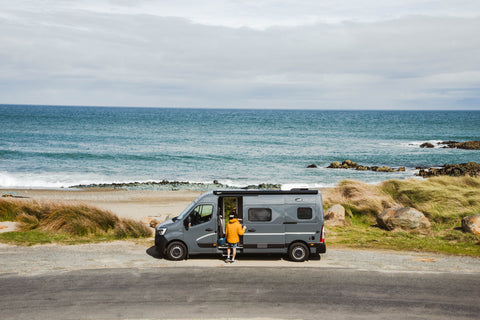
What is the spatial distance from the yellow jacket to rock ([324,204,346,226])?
741 centimetres

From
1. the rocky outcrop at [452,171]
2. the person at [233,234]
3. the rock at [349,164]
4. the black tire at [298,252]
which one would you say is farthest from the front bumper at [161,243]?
the rock at [349,164]

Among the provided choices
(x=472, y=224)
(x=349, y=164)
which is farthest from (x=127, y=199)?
(x=349, y=164)

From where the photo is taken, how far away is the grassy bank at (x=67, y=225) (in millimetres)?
17495

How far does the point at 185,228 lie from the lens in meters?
14.4

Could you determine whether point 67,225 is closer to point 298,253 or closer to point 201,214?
point 201,214

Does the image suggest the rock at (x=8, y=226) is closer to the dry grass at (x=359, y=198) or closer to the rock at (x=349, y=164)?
the dry grass at (x=359, y=198)

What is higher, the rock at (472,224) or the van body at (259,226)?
the van body at (259,226)

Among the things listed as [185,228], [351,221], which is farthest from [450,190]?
[185,228]

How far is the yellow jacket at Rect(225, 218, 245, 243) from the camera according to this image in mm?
13859

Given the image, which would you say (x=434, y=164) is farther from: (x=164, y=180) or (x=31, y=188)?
(x=31, y=188)

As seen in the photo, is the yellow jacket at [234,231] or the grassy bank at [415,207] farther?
the grassy bank at [415,207]

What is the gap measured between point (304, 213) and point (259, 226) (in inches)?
61.9

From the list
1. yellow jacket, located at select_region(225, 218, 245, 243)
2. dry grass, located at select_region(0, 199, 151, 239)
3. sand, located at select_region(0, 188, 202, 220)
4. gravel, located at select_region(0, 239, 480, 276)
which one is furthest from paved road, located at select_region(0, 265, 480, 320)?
sand, located at select_region(0, 188, 202, 220)

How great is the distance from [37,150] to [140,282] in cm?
4821
